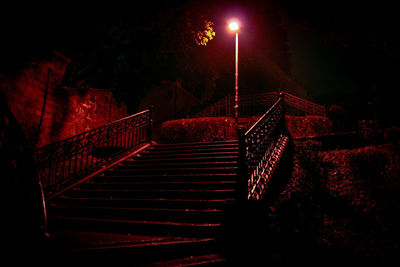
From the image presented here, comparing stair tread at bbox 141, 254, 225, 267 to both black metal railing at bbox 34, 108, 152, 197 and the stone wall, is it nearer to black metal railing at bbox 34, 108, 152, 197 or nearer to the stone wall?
black metal railing at bbox 34, 108, 152, 197

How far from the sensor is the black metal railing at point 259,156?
4.60 m

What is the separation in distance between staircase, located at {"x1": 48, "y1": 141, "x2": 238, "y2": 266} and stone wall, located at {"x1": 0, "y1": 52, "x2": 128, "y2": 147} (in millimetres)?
3527

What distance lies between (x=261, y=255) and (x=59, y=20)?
5.80 m

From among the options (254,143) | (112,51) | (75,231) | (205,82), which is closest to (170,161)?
(254,143)

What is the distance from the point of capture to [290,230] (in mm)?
4645

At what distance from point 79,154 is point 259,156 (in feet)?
16.7

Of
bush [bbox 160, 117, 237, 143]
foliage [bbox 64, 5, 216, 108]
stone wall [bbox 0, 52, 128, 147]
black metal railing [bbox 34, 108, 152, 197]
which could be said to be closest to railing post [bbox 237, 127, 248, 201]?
black metal railing [bbox 34, 108, 152, 197]

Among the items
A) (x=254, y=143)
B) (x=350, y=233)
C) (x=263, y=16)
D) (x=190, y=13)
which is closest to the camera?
(x=350, y=233)

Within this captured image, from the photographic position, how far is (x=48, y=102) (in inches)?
351

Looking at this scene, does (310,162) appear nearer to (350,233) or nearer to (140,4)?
(350,233)

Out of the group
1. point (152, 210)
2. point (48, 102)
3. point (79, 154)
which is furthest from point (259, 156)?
point (48, 102)

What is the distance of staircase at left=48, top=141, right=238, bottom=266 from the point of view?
334cm

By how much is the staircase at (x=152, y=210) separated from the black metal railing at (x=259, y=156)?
1.57 feet

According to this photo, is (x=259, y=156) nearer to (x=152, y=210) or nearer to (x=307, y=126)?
(x=152, y=210)
